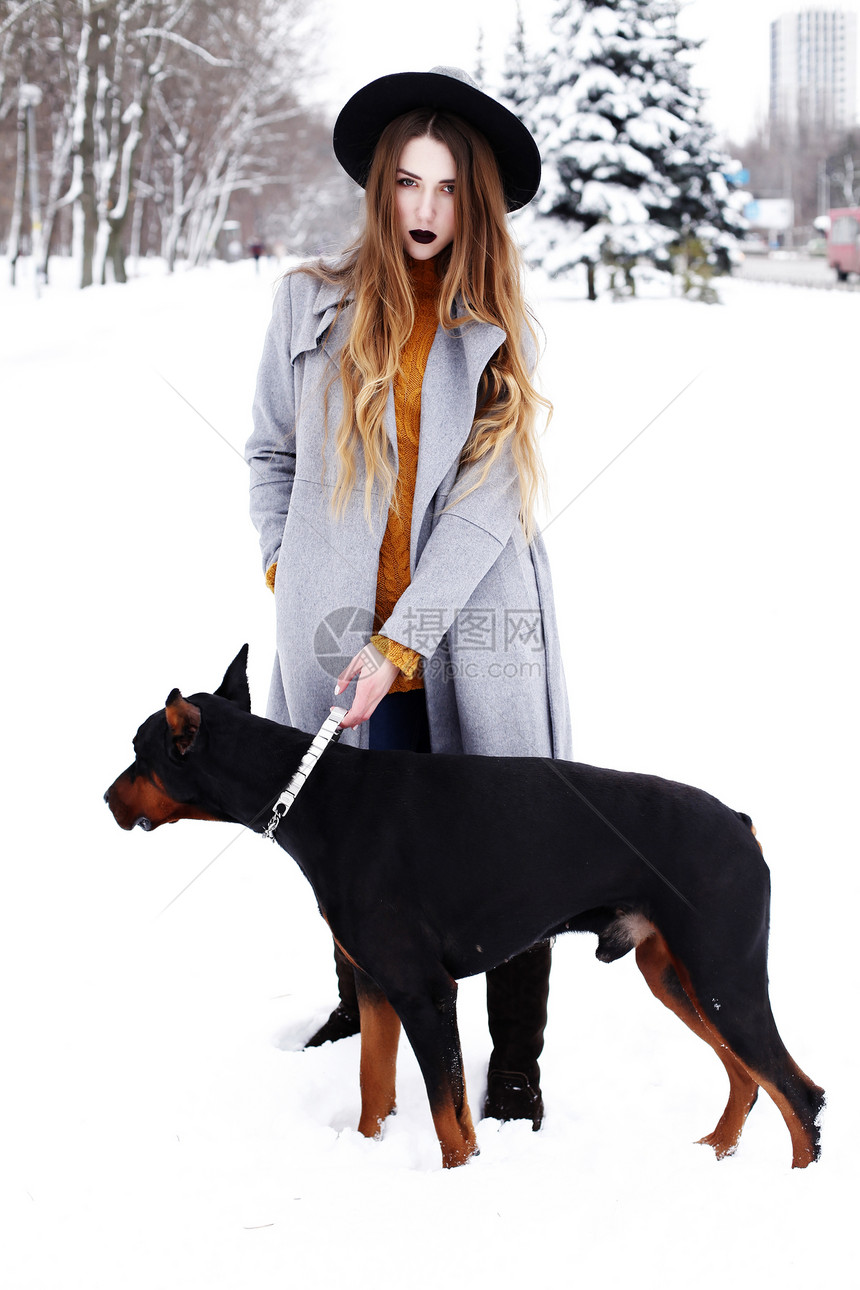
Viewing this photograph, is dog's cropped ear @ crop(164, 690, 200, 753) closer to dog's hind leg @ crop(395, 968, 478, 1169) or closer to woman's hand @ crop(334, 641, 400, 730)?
woman's hand @ crop(334, 641, 400, 730)

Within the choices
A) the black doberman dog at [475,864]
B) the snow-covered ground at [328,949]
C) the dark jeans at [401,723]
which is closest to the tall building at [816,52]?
the snow-covered ground at [328,949]

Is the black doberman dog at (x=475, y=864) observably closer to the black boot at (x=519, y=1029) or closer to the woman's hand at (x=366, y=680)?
the woman's hand at (x=366, y=680)

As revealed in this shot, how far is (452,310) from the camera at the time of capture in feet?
8.77

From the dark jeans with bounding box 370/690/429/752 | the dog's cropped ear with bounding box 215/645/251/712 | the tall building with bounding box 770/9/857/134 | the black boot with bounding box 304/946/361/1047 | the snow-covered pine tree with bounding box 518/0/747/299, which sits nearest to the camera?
the dog's cropped ear with bounding box 215/645/251/712

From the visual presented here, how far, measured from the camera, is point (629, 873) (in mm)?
2355

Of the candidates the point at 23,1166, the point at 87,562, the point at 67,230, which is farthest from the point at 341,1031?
the point at 67,230

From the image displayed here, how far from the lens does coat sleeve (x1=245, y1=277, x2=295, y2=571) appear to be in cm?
283

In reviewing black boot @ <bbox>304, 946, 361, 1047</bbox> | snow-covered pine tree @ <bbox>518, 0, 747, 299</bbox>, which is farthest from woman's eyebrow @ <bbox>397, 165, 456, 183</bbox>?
snow-covered pine tree @ <bbox>518, 0, 747, 299</bbox>

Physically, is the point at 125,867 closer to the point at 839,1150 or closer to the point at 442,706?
the point at 442,706

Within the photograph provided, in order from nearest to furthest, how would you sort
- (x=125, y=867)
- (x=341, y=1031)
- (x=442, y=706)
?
(x=442, y=706), (x=341, y=1031), (x=125, y=867)

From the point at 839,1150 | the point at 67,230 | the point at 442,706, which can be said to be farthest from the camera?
the point at 67,230

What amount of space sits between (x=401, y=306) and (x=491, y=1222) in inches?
86.3

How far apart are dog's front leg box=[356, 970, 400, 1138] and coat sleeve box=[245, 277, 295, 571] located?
3.89 ft

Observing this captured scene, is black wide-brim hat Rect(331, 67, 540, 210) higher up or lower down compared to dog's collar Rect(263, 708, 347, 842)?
higher up
